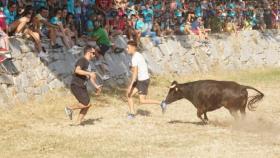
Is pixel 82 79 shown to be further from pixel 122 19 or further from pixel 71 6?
pixel 122 19

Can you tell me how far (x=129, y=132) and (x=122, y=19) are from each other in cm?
954

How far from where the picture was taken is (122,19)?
21.9 m

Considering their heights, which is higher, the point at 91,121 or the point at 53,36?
the point at 53,36

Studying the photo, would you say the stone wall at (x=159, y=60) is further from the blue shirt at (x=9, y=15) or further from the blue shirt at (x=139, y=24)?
the blue shirt at (x=9, y=15)

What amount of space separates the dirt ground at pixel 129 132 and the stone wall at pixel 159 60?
1.57 ft

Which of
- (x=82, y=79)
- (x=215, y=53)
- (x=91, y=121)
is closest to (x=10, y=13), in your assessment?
(x=91, y=121)

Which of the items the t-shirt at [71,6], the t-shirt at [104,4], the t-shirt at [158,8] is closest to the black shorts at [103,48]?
the t-shirt at [71,6]

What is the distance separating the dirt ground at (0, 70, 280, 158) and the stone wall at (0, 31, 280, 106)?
0.48 meters

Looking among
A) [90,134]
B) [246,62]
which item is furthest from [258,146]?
[246,62]

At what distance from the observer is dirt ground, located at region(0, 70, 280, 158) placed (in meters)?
10.9

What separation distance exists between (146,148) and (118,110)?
5.31 meters

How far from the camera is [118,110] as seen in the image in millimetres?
16469

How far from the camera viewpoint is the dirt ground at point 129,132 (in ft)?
35.9

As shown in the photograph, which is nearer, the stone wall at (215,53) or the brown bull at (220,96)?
the brown bull at (220,96)
